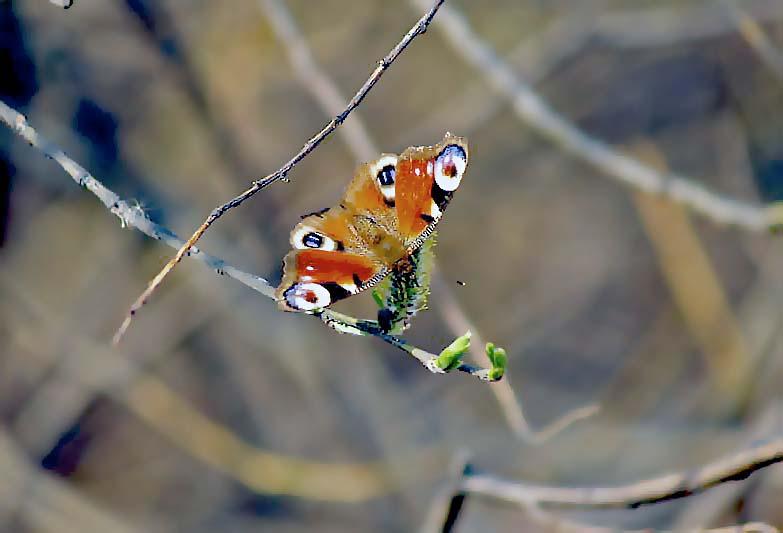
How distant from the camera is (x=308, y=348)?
9.07ft

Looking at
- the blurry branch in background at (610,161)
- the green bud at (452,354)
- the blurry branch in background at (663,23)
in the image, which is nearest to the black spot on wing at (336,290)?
the green bud at (452,354)

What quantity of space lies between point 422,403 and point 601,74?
1.59 meters

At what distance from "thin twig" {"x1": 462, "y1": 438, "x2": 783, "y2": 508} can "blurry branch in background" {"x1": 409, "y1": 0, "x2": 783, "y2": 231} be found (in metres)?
0.64

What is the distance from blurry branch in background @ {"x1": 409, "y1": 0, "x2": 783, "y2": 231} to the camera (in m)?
1.44

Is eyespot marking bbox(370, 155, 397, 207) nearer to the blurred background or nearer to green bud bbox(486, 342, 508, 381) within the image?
green bud bbox(486, 342, 508, 381)

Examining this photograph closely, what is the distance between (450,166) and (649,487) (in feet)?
1.59

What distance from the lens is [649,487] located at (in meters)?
Result: 0.93

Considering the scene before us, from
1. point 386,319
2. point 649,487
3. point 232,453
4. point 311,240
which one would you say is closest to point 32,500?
point 232,453

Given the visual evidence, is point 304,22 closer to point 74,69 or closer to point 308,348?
point 74,69

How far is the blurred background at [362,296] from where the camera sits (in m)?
2.56

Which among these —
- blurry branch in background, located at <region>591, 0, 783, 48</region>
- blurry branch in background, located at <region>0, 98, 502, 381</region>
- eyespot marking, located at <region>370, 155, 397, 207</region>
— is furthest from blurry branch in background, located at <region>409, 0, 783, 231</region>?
blurry branch in background, located at <region>591, 0, 783, 48</region>

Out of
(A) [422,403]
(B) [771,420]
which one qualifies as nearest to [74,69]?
(A) [422,403]

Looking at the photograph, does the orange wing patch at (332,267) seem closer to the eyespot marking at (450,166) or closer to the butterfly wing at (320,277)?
the butterfly wing at (320,277)

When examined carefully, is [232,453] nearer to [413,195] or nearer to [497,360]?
[413,195]
